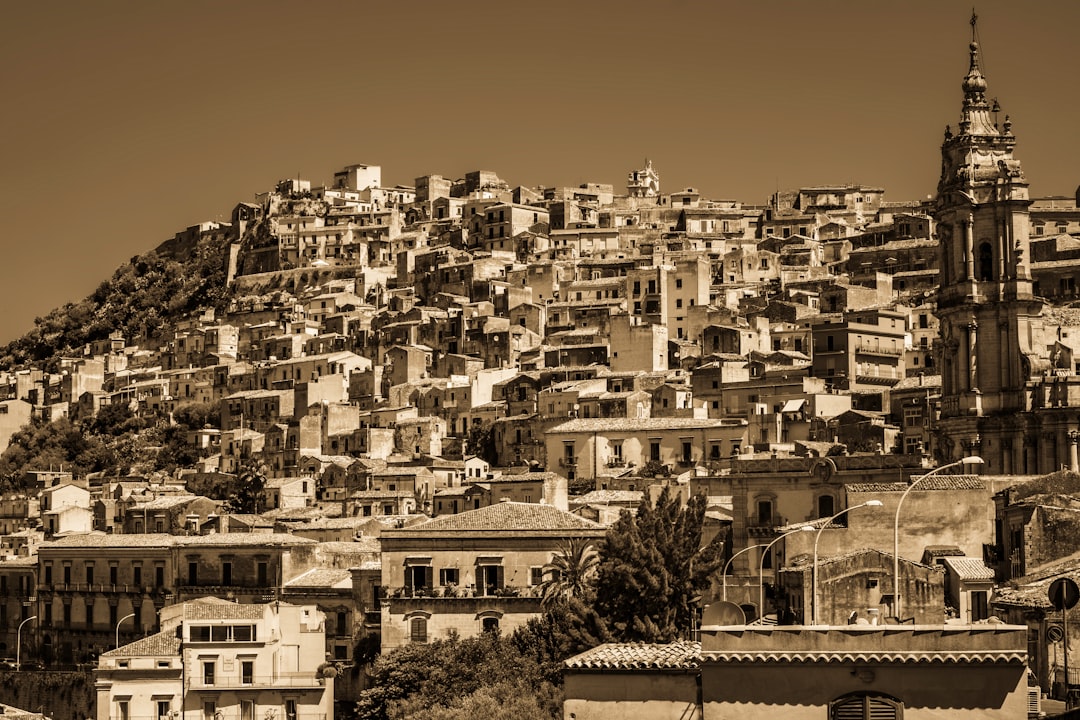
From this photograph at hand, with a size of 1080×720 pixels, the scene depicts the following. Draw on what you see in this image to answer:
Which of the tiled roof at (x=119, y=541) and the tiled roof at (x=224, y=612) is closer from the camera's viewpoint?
the tiled roof at (x=224, y=612)

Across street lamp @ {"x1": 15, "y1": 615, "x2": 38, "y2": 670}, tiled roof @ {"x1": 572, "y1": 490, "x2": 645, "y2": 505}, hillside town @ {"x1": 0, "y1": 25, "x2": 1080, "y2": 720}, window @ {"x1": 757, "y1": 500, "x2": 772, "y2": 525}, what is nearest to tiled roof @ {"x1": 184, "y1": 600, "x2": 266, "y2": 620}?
hillside town @ {"x1": 0, "y1": 25, "x2": 1080, "y2": 720}

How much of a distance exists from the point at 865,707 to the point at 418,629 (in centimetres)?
3918

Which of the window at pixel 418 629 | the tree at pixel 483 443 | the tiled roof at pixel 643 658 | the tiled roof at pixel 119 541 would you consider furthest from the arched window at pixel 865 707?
the tree at pixel 483 443

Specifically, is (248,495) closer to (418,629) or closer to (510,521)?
(510,521)

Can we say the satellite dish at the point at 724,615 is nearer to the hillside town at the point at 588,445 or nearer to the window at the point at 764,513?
the hillside town at the point at 588,445

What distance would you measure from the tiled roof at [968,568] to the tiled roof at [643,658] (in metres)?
20.3

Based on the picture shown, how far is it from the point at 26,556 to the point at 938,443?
5072cm

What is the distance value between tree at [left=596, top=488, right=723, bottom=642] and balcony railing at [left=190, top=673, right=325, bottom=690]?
16.4 m

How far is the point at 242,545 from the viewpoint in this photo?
275 feet

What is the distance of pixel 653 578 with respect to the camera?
57.5m

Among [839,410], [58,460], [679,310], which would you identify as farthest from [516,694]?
[58,460]

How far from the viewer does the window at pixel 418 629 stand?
67000 millimetres

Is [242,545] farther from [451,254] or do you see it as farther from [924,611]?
[451,254]

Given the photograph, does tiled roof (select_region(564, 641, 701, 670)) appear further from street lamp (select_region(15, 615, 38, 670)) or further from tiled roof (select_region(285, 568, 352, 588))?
street lamp (select_region(15, 615, 38, 670))
